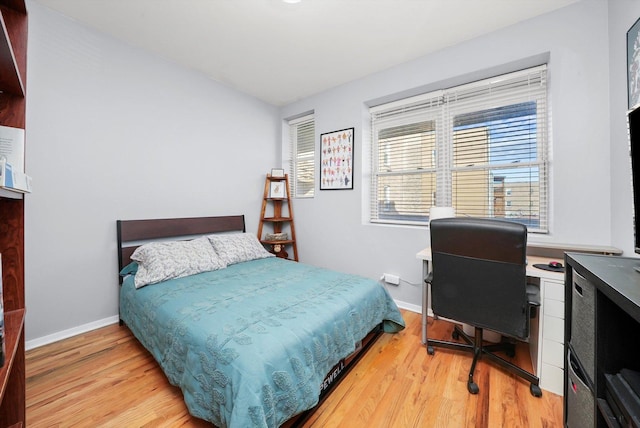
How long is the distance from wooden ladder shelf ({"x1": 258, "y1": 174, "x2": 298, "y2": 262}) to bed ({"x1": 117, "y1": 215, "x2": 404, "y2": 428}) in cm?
77

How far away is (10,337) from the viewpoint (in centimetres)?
82

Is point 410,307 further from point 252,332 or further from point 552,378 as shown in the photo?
point 252,332

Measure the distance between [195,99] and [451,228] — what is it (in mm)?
2978

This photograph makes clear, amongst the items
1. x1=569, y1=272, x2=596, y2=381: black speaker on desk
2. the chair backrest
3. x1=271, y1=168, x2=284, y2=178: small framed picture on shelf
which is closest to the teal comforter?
the chair backrest

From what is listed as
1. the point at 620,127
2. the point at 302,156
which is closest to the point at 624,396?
the point at 620,127

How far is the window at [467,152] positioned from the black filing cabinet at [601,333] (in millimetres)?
1443

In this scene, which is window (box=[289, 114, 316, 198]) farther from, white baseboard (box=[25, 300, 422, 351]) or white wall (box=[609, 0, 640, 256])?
white wall (box=[609, 0, 640, 256])

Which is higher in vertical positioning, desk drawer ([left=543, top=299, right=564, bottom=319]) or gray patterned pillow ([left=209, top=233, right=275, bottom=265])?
gray patterned pillow ([left=209, top=233, right=275, bottom=265])

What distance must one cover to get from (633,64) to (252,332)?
265 cm

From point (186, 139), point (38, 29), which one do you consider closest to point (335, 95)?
point (186, 139)

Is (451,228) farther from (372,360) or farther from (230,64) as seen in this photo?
(230,64)

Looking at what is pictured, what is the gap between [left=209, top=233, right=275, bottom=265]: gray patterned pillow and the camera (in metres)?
2.71

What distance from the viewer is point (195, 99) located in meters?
2.88

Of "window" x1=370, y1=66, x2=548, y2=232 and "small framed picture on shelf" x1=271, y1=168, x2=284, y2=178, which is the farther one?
"small framed picture on shelf" x1=271, y1=168, x2=284, y2=178
